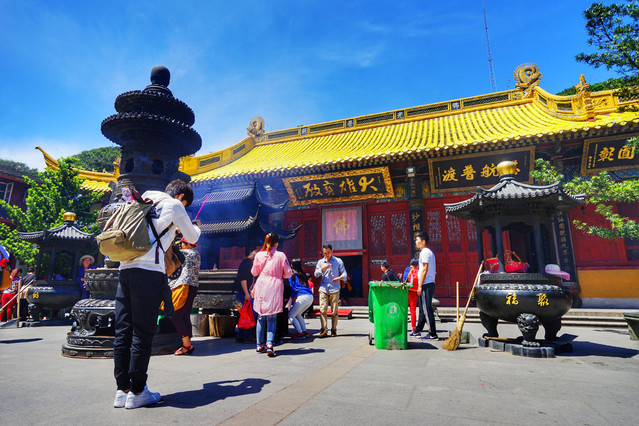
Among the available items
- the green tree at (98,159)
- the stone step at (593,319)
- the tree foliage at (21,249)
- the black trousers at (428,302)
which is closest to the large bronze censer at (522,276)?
the black trousers at (428,302)

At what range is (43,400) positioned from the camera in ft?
7.27

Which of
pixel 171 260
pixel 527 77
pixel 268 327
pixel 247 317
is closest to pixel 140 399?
pixel 171 260

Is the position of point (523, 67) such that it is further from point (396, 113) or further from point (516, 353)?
point (516, 353)

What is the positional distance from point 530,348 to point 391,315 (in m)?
1.63

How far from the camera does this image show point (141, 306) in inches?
87.2

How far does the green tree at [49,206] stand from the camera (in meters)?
11.7

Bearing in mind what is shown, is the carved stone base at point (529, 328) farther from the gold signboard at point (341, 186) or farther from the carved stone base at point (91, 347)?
the gold signboard at point (341, 186)

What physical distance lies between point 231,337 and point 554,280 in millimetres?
4941

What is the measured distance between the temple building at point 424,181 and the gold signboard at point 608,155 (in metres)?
0.02

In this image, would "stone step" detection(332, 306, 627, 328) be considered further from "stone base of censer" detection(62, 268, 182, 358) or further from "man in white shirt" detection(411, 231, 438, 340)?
"stone base of censer" detection(62, 268, 182, 358)

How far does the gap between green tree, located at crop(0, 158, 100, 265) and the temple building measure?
83 cm

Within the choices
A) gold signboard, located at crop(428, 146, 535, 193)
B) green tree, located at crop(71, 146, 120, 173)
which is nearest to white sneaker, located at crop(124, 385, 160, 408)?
gold signboard, located at crop(428, 146, 535, 193)

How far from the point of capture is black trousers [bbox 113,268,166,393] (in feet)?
7.00

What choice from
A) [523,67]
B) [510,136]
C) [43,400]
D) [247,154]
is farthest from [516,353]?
[247,154]
